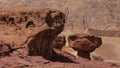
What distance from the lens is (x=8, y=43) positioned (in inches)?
334

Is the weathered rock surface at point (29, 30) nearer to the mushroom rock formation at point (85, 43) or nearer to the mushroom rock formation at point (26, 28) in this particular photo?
the mushroom rock formation at point (26, 28)

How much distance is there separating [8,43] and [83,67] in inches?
79.5

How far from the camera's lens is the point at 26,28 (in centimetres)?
909

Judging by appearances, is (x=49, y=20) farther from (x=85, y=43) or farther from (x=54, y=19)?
(x=85, y=43)

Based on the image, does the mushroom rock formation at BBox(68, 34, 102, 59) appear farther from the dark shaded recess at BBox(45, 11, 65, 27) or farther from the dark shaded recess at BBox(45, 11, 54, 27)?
the dark shaded recess at BBox(45, 11, 54, 27)

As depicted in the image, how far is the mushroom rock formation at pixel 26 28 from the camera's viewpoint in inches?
348

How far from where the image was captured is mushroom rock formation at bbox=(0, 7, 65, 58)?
8.83m

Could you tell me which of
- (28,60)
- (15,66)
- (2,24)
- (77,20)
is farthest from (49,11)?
(77,20)

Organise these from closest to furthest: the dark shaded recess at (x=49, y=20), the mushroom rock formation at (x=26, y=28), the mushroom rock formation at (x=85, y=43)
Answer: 1. the mushroom rock formation at (x=26, y=28)
2. the dark shaded recess at (x=49, y=20)
3. the mushroom rock formation at (x=85, y=43)

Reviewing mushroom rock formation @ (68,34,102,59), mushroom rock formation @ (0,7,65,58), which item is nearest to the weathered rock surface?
mushroom rock formation @ (0,7,65,58)

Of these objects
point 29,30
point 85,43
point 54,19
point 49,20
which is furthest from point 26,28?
point 85,43

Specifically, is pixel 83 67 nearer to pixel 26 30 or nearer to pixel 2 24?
pixel 26 30

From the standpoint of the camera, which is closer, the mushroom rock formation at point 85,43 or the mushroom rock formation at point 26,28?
the mushroom rock formation at point 26,28

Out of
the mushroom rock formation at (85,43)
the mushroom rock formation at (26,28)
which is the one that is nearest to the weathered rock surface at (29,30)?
the mushroom rock formation at (26,28)
